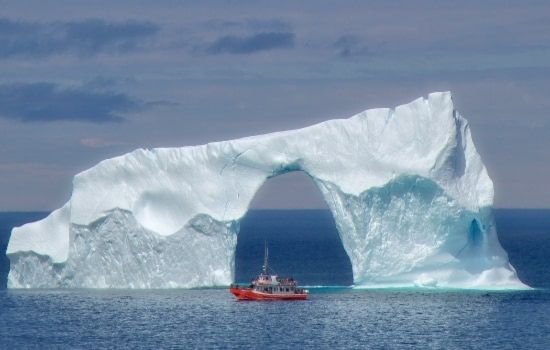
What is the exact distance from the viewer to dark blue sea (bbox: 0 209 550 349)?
38.9 metres

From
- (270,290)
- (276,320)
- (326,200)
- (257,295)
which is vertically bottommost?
(276,320)

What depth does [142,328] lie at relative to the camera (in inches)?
1622

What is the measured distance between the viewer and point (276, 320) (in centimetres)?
4319

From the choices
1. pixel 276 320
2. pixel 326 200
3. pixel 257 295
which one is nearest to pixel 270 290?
pixel 257 295

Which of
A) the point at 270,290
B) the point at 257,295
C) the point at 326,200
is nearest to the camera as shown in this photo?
the point at 326,200

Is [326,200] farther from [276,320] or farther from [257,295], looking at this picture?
[276,320]

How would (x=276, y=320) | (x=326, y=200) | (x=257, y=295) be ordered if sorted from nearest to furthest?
(x=276, y=320) < (x=326, y=200) < (x=257, y=295)

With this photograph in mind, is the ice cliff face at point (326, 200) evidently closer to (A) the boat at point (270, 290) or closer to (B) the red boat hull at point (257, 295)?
(B) the red boat hull at point (257, 295)

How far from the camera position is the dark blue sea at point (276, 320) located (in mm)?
38906

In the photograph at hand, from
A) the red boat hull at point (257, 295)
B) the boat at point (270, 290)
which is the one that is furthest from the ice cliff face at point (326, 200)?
the boat at point (270, 290)

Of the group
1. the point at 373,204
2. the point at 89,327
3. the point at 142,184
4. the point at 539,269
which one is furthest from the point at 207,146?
the point at 539,269

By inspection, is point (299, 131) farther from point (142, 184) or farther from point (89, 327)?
point (89, 327)

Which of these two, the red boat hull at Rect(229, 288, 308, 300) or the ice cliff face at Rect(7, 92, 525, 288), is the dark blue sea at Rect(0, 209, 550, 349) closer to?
the red boat hull at Rect(229, 288, 308, 300)

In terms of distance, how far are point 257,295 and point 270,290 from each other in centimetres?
70
